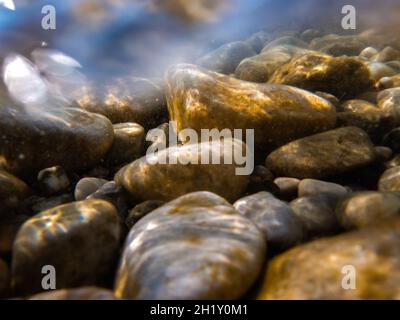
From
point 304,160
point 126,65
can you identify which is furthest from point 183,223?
point 126,65

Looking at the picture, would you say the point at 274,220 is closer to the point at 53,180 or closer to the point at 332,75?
the point at 53,180

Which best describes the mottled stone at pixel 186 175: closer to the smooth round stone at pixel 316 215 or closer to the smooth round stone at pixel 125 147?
the smooth round stone at pixel 316 215

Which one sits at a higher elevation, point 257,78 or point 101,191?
point 257,78

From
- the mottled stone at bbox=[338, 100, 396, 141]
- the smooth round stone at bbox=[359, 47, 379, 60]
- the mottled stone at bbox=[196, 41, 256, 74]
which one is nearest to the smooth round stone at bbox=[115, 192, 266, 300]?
the mottled stone at bbox=[338, 100, 396, 141]

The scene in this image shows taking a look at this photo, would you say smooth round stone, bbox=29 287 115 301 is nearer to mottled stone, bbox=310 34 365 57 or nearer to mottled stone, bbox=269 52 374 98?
mottled stone, bbox=269 52 374 98
